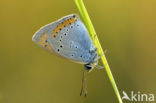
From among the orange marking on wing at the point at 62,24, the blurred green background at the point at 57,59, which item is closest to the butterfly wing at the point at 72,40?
the orange marking on wing at the point at 62,24

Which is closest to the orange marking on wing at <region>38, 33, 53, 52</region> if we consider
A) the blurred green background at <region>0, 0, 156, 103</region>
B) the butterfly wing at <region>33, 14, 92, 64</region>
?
the butterfly wing at <region>33, 14, 92, 64</region>

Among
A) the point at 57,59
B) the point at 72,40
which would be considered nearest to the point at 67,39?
the point at 72,40

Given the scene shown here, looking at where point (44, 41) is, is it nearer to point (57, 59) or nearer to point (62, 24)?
point (62, 24)

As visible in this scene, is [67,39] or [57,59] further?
[57,59]

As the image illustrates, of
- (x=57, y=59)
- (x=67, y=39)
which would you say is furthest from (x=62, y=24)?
(x=57, y=59)

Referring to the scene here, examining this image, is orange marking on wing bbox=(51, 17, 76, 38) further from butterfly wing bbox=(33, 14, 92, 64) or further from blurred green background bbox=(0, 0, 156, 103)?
blurred green background bbox=(0, 0, 156, 103)

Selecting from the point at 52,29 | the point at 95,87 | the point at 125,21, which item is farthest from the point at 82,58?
the point at 125,21

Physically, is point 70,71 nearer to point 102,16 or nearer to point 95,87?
point 95,87

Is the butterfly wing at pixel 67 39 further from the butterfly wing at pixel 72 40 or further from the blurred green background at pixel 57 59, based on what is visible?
the blurred green background at pixel 57 59

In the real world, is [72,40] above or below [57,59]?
above
